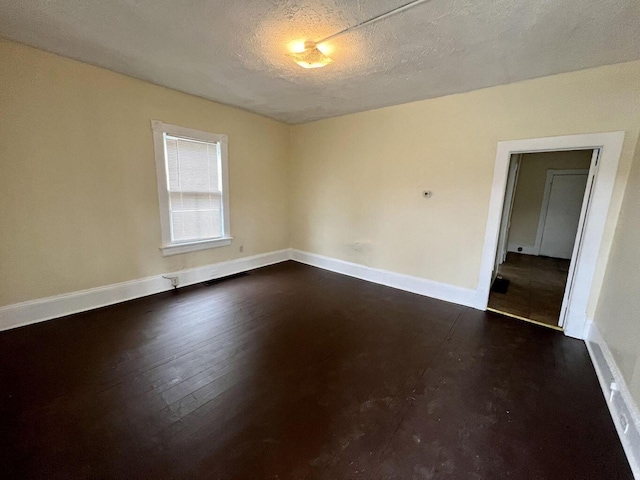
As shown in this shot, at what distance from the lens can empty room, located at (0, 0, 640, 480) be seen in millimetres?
1570

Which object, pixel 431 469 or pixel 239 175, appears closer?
pixel 431 469

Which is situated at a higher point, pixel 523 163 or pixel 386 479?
pixel 523 163

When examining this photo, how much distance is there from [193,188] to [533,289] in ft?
17.5

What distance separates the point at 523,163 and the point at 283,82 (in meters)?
6.20

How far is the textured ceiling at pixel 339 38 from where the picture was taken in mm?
1728

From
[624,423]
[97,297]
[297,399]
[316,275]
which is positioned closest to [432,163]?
[316,275]

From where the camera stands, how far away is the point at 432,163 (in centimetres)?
347

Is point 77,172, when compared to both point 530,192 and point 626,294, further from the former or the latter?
point 530,192

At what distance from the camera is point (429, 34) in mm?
1981

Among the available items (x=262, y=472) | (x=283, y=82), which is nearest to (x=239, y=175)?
(x=283, y=82)

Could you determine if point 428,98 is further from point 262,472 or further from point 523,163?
point 523,163

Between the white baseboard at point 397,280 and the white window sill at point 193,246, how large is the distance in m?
1.63

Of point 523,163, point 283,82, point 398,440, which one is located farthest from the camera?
point 523,163

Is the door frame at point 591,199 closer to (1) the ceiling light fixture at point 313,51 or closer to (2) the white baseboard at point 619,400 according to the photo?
(2) the white baseboard at point 619,400
